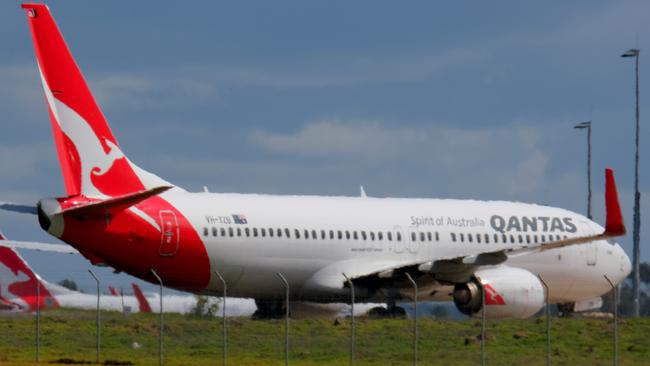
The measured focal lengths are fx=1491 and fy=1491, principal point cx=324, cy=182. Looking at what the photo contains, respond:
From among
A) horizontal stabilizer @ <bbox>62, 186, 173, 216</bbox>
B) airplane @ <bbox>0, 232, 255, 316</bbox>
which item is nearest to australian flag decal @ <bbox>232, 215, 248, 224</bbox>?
horizontal stabilizer @ <bbox>62, 186, 173, 216</bbox>

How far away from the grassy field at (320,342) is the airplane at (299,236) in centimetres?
119

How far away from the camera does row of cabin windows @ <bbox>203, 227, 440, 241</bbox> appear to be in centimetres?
3803

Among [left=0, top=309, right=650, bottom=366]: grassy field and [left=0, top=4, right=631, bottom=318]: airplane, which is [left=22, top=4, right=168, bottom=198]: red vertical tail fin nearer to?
[left=0, top=4, right=631, bottom=318]: airplane

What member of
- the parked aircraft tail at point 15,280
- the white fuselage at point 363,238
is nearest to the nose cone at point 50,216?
the white fuselage at point 363,238

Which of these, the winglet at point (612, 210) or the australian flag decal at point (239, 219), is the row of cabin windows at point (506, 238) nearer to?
the australian flag decal at point (239, 219)

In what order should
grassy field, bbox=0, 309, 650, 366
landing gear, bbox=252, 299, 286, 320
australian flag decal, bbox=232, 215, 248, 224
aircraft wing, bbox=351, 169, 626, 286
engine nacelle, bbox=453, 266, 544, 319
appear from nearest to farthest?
grassy field, bbox=0, 309, 650, 366, aircraft wing, bbox=351, 169, 626, 286, australian flag decal, bbox=232, 215, 248, 224, engine nacelle, bbox=453, 266, 544, 319, landing gear, bbox=252, 299, 286, 320

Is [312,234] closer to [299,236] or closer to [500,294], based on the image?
[299,236]

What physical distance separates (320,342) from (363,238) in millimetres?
7097

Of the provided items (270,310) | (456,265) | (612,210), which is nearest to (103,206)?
(456,265)

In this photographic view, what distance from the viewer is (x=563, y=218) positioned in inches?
1769

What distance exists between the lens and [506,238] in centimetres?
4359

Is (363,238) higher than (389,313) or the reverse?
higher

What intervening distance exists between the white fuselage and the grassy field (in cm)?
144

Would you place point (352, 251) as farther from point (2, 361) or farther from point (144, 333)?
point (2, 361)
